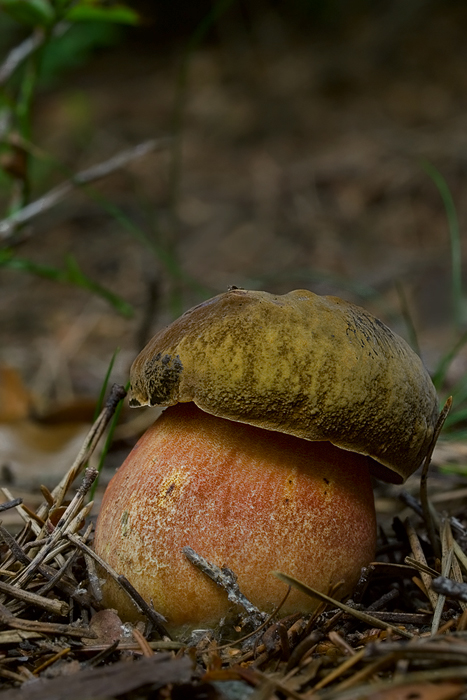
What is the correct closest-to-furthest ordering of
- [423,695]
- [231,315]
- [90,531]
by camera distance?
[423,695] < [231,315] < [90,531]

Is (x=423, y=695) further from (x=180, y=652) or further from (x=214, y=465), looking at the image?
(x=214, y=465)

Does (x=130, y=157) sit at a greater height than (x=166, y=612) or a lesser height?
greater

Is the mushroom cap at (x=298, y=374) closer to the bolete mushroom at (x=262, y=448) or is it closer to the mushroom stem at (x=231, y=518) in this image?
the bolete mushroom at (x=262, y=448)

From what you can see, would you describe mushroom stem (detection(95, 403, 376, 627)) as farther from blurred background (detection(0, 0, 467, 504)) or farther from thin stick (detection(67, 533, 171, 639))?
blurred background (detection(0, 0, 467, 504))

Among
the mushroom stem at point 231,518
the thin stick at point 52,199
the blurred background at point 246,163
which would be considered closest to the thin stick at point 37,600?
the mushroom stem at point 231,518

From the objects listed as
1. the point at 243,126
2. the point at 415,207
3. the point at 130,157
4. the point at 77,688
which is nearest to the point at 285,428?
the point at 77,688

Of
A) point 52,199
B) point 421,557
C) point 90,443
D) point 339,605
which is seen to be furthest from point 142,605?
point 52,199

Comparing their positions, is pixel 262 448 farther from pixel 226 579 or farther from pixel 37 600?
pixel 37 600
